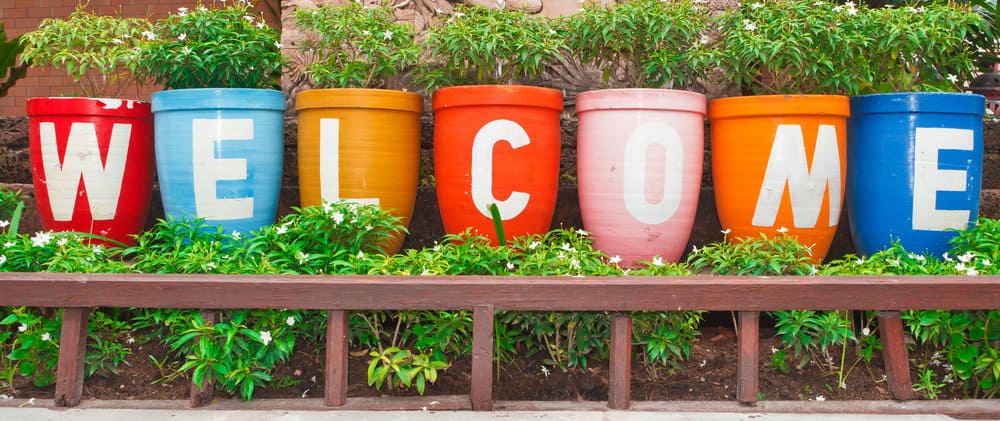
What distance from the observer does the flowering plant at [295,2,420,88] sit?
2.48 m

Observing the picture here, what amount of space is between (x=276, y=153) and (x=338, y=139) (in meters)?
0.25

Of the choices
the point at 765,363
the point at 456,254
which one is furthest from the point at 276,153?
the point at 765,363

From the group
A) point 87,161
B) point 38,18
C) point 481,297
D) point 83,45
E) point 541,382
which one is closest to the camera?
point 481,297

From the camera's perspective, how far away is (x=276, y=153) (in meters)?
2.53

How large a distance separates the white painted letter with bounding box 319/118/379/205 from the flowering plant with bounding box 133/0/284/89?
369 mm

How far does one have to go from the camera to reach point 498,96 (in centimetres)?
235

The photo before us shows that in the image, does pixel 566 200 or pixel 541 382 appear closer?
pixel 541 382

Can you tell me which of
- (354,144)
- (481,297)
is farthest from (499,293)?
(354,144)

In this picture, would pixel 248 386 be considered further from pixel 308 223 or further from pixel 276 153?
pixel 276 153

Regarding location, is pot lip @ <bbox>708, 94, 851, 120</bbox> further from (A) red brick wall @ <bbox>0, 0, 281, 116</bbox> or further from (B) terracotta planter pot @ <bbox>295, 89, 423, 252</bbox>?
(A) red brick wall @ <bbox>0, 0, 281, 116</bbox>

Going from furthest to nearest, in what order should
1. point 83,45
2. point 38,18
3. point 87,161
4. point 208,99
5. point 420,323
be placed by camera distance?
point 38,18 → point 83,45 → point 87,161 → point 208,99 → point 420,323

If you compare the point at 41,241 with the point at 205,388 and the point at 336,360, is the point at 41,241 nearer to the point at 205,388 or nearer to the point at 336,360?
the point at 205,388

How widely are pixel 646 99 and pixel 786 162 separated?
0.46m

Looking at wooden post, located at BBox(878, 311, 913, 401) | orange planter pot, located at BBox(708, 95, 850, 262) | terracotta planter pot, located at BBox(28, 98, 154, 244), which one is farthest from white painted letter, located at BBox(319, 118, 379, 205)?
wooden post, located at BBox(878, 311, 913, 401)
